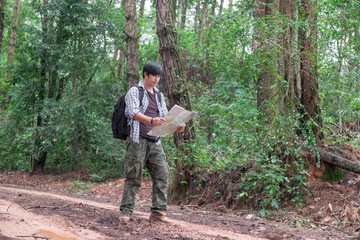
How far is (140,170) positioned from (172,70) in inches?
206

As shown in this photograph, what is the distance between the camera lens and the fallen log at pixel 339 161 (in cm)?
825

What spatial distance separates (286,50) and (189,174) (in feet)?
12.8

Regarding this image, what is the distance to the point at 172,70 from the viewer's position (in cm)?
1048

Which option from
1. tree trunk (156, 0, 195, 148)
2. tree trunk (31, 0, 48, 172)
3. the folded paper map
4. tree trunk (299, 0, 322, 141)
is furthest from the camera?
tree trunk (31, 0, 48, 172)

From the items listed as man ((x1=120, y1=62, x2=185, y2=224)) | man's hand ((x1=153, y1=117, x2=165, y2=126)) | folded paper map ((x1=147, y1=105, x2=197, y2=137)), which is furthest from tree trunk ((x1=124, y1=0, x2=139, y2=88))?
man's hand ((x1=153, y1=117, x2=165, y2=126))

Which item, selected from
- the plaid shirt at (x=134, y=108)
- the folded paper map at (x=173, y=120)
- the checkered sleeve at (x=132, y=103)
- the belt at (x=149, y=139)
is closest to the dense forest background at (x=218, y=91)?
the belt at (x=149, y=139)

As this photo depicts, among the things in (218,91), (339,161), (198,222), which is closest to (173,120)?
(198,222)

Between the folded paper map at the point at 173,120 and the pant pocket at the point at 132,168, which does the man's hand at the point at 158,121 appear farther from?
the pant pocket at the point at 132,168

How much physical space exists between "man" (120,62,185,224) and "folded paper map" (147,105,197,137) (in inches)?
5.4

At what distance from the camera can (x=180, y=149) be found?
10.5m

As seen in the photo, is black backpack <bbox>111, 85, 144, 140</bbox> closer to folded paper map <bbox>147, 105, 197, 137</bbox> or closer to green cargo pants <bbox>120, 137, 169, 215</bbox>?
green cargo pants <bbox>120, 137, 169, 215</bbox>

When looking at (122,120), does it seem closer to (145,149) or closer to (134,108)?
(134,108)

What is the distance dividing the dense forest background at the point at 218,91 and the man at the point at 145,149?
289 centimetres

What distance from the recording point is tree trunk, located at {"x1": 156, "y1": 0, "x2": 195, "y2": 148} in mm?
10414
